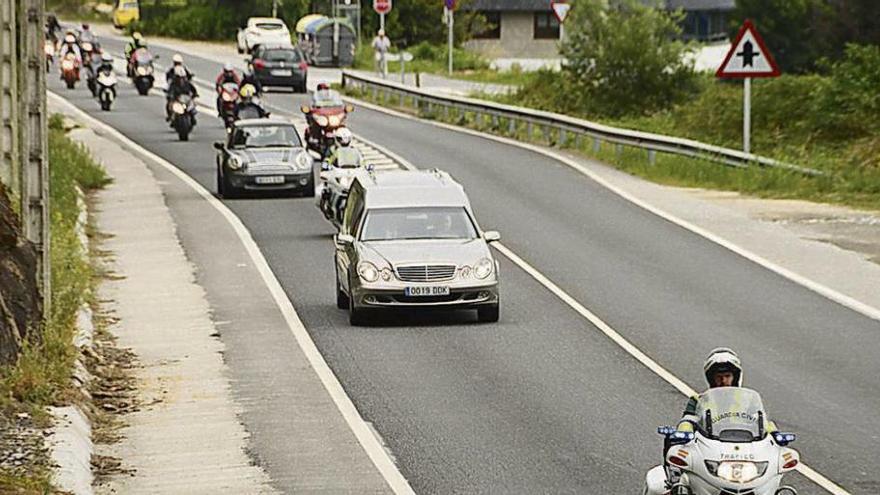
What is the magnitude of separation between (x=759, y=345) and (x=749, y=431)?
368 inches

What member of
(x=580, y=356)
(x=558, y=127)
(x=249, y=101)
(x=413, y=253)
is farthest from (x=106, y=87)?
(x=580, y=356)

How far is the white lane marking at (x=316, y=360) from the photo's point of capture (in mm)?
14508

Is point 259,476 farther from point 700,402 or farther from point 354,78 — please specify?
point 354,78

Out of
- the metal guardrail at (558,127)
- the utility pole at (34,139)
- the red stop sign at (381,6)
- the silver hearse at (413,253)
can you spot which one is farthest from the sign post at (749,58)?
the red stop sign at (381,6)

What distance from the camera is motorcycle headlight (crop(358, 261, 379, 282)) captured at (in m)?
21.2

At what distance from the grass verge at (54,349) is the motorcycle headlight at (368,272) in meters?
3.07

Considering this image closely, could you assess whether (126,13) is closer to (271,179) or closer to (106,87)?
(106,87)

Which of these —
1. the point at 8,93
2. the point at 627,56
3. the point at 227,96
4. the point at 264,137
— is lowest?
the point at 264,137

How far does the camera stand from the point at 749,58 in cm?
3291

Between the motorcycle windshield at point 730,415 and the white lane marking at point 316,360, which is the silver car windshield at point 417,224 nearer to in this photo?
the white lane marking at point 316,360

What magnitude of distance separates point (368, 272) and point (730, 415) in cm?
1065

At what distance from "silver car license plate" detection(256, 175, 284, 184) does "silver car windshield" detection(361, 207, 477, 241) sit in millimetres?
12963

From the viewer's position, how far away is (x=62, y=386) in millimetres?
16625

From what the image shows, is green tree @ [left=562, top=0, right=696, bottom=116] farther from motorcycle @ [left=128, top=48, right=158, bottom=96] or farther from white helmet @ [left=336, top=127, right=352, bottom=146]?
motorcycle @ [left=128, top=48, right=158, bottom=96]
